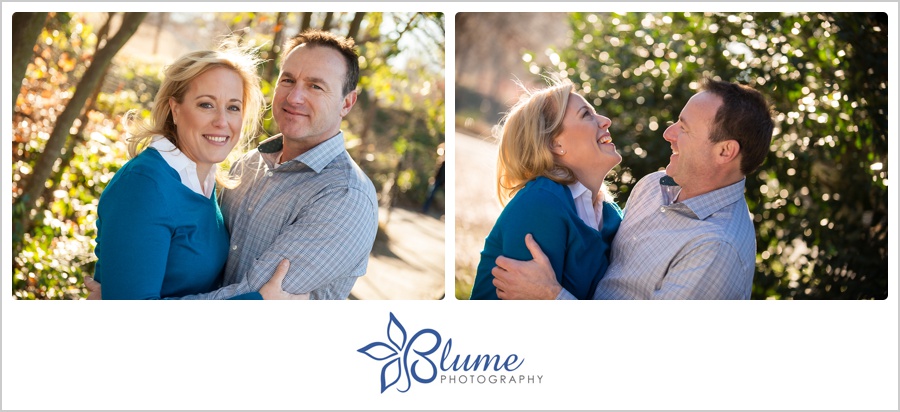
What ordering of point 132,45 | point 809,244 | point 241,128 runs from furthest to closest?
1. point 132,45
2. point 809,244
3. point 241,128

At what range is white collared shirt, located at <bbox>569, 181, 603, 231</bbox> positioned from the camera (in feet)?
8.96

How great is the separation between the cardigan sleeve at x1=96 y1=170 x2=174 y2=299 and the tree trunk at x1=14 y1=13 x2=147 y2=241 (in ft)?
4.71

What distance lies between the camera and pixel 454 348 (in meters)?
2.76

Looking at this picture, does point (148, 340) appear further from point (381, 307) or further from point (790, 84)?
point (790, 84)

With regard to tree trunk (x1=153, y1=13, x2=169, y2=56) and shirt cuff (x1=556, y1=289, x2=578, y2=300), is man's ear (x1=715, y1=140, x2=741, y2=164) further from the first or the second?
tree trunk (x1=153, y1=13, x2=169, y2=56)

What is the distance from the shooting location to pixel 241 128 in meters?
2.68

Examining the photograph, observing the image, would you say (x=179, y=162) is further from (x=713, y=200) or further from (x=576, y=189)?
(x=713, y=200)

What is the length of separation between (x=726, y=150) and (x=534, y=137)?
0.64 meters

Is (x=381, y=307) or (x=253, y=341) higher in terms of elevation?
(x=381, y=307)

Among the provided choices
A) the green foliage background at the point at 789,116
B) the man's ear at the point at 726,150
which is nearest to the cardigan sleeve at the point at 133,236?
the man's ear at the point at 726,150

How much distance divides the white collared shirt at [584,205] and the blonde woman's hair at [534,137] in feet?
0.12

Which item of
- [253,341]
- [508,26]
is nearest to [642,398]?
[253,341]

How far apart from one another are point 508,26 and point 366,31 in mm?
6298

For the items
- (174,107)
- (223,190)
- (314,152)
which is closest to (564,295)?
(314,152)
